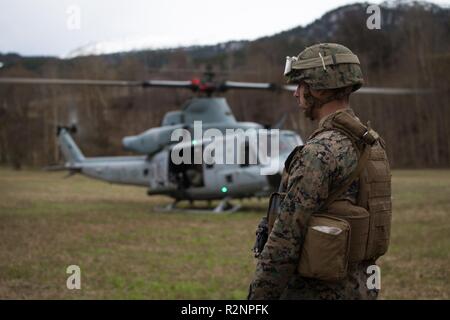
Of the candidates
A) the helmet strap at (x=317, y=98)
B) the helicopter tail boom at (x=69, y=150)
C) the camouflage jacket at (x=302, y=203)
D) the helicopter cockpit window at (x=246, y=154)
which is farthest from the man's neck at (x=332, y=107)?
the helicopter tail boom at (x=69, y=150)

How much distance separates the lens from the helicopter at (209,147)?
13.1 meters

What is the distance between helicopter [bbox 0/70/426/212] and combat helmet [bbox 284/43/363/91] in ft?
29.6

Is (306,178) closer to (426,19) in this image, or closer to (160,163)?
(426,19)

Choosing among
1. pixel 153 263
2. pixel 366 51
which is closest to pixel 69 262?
pixel 153 263

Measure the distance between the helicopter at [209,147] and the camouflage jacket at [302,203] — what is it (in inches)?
363

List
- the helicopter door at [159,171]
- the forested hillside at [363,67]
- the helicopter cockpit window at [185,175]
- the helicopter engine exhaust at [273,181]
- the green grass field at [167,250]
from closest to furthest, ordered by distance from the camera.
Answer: the forested hillside at [363,67] < the green grass field at [167,250] < the helicopter engine exhaust at [273,181] < the helicopter cockpit window at [185,175] < the helicopter door at [159,171]

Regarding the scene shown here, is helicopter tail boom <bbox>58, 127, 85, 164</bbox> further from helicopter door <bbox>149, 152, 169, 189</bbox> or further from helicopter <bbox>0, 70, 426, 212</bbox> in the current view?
helicopter door <bbox>149, 152, 169, 189</bbox>

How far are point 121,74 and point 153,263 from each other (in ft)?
29.0

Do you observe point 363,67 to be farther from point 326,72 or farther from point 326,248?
point 326,248

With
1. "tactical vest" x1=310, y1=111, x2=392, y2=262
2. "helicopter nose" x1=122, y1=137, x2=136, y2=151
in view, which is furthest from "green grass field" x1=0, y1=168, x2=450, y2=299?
"tactical vest" x1=310, y1=111, x2=392, y2=262

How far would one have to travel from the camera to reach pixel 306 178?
8.07 ft

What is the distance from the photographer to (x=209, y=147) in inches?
531

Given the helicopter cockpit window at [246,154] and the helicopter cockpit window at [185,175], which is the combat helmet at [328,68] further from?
the helicopter cockpit window at [185,175]

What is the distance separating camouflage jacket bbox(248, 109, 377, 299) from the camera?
2.46 m
